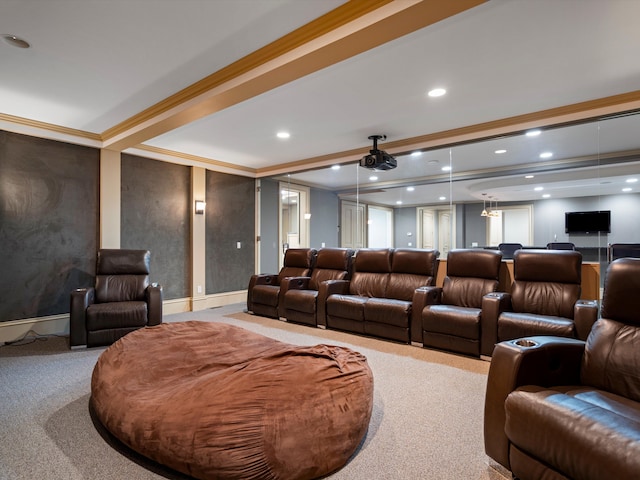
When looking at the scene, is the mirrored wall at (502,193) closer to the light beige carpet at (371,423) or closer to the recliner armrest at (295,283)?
the recliner armrest at (295,283)

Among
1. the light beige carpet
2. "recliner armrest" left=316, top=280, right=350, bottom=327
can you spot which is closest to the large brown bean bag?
the light beige carpet

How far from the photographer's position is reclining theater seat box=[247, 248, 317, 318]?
16.8 ft

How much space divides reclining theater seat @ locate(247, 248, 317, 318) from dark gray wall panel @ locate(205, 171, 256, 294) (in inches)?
40.2

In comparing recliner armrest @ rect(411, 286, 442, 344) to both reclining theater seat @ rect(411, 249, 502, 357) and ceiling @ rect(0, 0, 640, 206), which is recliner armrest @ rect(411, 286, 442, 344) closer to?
reclining theater seat @ rect(411, 249, 502, 357)

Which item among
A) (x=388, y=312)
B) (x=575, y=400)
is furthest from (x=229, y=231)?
(x=575, y=400)

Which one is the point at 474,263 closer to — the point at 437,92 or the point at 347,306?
the point at 347,306

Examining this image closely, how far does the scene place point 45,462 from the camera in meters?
1.77

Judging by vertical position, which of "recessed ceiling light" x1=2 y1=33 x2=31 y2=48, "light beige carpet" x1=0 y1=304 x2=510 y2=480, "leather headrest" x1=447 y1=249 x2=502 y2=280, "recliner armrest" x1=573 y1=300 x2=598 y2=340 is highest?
"recessed ceiling light" x1=2 y1=33 x2=31 y2=48

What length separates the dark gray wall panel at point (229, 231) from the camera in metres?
6.16

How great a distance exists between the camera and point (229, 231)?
21.1 ft

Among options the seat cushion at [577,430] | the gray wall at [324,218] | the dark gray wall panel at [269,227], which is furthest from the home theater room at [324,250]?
the gray wall at [324,218]

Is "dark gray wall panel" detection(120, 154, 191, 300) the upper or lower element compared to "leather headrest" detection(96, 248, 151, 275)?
upper

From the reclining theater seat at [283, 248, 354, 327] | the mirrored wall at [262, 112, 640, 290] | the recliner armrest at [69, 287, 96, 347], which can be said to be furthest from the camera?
the reclining theater seat at [283, 248, 354, 327]

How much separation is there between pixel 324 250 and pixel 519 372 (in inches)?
156
